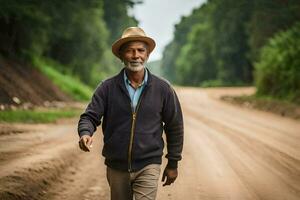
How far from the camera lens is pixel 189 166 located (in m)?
10.2

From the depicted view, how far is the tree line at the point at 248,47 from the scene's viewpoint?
2900cm

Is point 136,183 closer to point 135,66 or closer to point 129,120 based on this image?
point 129,120

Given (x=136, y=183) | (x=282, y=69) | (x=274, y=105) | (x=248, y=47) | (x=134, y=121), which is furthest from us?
(x=248, y=47)

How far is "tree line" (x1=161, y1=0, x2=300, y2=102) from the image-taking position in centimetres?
2900

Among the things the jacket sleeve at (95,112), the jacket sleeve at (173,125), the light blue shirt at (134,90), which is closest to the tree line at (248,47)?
the jacket sleeve at (173,125)

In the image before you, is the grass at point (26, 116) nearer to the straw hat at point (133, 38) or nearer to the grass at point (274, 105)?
the grass at point (274, 105)

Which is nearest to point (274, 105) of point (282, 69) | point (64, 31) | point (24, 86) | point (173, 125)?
point (282, 69)

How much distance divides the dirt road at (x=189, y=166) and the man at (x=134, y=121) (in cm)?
306

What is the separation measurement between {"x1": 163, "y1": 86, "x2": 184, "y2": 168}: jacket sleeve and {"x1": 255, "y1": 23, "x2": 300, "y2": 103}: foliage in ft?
70.3

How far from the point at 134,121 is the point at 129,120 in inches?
1.7

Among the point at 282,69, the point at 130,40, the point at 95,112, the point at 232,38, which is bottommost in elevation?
the point at 95,112

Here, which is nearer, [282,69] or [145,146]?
[145,146]

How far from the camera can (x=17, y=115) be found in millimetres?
17734

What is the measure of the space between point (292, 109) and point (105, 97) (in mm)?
19807
